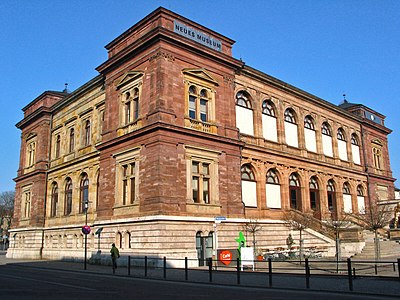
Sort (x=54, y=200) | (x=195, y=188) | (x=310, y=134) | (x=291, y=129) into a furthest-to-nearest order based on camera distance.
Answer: (x=54, y=200), (x=310, y=134), (x=291, y=129), (x=195, y=188)

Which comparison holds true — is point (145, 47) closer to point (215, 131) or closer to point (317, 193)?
point (215, 131)

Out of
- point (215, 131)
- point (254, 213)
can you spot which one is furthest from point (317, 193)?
point (215, 131)

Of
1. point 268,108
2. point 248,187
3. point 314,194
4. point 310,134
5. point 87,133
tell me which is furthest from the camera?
point 310,134

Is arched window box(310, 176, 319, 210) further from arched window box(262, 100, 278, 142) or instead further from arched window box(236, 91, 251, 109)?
arched window box(236, 91, 251, 109)

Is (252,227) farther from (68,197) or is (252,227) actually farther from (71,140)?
(71,140)

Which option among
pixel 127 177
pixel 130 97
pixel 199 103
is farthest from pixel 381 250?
pixel 130 97

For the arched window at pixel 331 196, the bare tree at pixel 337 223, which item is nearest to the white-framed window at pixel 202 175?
the bare tree at pixel 337 223

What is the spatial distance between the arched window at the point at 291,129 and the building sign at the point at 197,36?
443 inches

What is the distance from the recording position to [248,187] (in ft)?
112

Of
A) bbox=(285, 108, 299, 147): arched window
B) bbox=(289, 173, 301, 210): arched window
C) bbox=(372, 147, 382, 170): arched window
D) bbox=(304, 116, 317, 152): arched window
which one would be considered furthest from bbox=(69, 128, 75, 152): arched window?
bbox=(372, 147, 382, 170): arched window

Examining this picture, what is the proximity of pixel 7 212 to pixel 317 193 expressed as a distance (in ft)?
301

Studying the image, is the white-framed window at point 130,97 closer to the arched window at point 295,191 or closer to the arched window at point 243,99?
the arched window at point 243,99

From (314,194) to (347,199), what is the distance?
7.07m

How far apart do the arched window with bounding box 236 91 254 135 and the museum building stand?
0.10 meters
